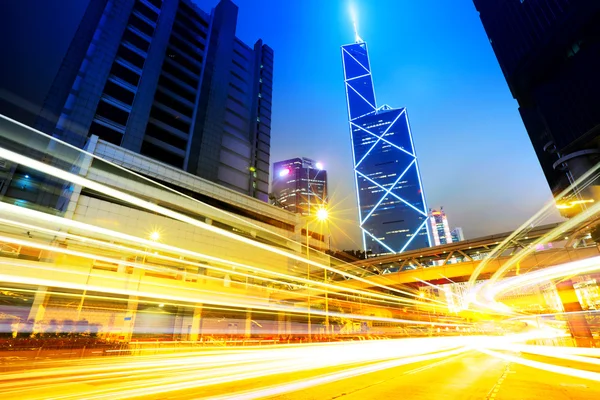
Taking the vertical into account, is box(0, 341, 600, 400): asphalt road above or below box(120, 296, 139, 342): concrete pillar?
below

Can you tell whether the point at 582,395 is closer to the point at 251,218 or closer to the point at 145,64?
the point at 251,218

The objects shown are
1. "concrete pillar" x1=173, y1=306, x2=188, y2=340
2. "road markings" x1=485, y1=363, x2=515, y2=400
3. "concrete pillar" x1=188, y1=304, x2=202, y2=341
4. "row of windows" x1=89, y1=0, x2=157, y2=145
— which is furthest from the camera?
"row of windows" x1=89, y1=0, x2=157, y2=145

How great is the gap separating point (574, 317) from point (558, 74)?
1299 inches

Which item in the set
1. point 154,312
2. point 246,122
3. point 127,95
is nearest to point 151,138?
point 127,95

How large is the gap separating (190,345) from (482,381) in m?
21.6

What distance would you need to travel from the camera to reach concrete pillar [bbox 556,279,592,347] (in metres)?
22.5

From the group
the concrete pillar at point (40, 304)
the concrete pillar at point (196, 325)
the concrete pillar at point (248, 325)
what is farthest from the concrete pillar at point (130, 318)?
the concrete pillar at point (248, 325)

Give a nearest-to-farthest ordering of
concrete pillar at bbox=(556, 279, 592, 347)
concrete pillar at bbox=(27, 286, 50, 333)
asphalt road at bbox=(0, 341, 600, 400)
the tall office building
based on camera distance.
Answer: asphalt road at bbox=(0, 341, 600, 400)
concrete pillar at bbox=(556, 279, 592, 347)
concrete pillar at bbox=(27, 286, 50, 333)
the tall office building

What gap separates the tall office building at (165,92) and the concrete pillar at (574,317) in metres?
56.3

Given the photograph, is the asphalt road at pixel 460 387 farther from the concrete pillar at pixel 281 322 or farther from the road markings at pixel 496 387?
the concrete pillar at pixel 281 322

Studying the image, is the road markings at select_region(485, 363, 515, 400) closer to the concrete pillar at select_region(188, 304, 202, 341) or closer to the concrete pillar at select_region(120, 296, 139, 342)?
the concrete pillar at select_region(120, 296, 139, 342)

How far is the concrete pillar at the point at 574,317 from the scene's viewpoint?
22.5m

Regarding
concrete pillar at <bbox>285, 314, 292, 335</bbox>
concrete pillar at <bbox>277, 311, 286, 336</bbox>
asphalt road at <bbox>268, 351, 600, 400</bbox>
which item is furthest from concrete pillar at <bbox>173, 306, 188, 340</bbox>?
asphalt road at <bbox>268, 351, 600, 400</bbox>

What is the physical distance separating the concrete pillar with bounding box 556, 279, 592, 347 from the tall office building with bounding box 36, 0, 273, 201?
2218 inches
